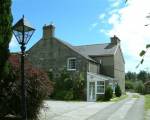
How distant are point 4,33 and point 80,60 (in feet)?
103

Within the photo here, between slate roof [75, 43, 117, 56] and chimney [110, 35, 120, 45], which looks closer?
slate roof [75, 43, 117, 56]

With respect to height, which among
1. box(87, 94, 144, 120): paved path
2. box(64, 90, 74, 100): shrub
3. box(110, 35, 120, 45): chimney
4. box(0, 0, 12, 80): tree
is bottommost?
box(87, 94, 144, 120): paved path

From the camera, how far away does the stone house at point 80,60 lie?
1779 inches

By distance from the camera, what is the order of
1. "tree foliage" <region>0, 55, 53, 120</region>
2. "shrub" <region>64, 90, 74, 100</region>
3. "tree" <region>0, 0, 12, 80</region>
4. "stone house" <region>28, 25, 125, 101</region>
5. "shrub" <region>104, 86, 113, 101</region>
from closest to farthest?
"tree" <region>0, 0, 12, 80</region> < "tree foliage" <region>0, 55, 53, 120</region> < "shrub" <region>64, 90, 74, 100</region> < "shrub" <region>104, 86, 113, 101</region> < "stone house" <region>28, 25, 125, 101</region>

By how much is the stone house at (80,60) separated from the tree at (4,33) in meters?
29.9

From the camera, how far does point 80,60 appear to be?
45219mm

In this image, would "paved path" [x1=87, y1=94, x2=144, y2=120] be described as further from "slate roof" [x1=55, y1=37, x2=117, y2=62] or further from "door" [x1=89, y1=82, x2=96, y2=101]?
"slate roof" [x1=55, y1=37, x2=117, y2=62]

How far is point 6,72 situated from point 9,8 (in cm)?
289

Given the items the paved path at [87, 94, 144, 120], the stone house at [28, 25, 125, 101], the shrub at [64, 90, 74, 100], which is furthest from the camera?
the stone house at [28, 25, 125, 101]

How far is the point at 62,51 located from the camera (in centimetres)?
4691

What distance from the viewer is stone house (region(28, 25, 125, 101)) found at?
45188 millimetres

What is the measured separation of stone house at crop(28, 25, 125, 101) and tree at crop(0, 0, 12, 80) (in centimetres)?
2990

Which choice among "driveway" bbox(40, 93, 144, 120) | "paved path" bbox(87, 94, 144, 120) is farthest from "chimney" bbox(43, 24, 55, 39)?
"paved path" bbox(87, 94, 144, 120)

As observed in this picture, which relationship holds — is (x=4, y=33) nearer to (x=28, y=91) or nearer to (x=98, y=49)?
(x=28, y=91)
